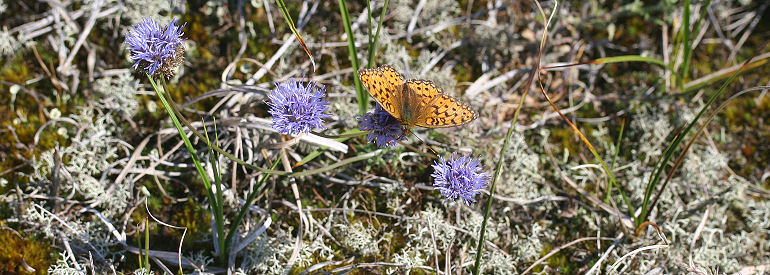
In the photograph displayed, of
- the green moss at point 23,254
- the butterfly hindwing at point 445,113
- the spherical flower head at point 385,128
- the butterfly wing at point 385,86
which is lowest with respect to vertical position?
the green moss at point 23,254

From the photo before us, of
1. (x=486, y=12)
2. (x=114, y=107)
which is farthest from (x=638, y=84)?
(x=114, y=107)

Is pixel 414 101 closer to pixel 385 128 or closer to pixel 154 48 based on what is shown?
pixel 385 128

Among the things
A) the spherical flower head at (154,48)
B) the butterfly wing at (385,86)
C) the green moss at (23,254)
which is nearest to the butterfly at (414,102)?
the butterfly wing at (385,86)

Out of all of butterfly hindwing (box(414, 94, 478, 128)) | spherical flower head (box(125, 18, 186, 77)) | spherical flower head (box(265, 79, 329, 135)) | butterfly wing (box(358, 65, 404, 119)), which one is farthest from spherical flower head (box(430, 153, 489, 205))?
spherical flower head (box(125, 18, 186, 77))

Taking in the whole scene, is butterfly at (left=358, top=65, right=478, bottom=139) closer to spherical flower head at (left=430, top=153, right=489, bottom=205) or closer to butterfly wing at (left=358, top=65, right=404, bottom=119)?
butterfly wing at (left=358, top=65, right=404, bottom=119)

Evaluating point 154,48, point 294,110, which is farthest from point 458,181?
point 154,48

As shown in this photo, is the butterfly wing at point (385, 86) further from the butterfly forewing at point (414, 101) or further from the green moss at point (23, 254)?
the green moss at point (23, 254)

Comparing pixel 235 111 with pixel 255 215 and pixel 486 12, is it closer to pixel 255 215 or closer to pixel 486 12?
pixel 255 215
